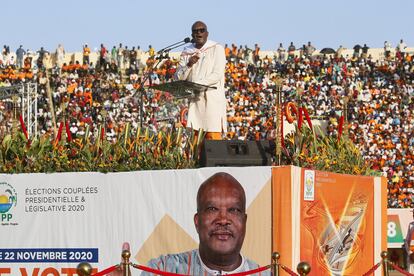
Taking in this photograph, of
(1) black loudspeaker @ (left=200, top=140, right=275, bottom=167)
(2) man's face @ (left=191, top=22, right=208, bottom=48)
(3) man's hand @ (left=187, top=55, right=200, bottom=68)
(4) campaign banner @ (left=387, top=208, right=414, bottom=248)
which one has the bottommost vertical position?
(4) campaign banner @ (left=387, top=208, right=414, bottom=248)

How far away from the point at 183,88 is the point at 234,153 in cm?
159

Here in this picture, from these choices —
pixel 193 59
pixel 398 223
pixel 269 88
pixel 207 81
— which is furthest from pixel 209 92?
pixel 269 88

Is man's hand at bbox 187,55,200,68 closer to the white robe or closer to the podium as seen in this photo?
the white robe

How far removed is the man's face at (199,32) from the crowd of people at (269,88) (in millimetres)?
17412

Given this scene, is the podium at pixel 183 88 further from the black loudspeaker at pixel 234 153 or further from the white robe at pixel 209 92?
the black loudspeaker at pixel 234 153

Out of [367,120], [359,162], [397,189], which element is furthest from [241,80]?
[359,162]

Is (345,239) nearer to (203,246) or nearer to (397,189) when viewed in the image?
(203,246)

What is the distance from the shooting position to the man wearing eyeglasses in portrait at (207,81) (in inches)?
601

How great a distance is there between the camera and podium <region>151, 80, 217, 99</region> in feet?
48.9

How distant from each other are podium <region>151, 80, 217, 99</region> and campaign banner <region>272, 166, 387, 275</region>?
2.16 m

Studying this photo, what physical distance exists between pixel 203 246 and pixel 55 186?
2384 mm

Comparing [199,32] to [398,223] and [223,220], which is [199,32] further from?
[398,223]

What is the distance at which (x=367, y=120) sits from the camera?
39938mm

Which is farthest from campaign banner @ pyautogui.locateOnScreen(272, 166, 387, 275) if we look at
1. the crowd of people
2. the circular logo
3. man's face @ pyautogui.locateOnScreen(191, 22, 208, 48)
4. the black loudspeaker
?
the crowd of people
